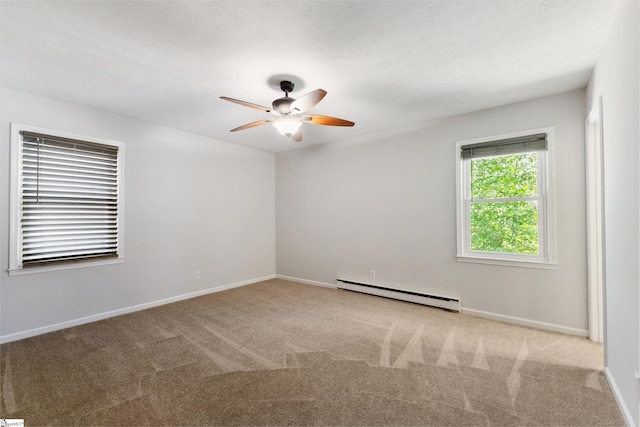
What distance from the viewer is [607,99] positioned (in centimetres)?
215

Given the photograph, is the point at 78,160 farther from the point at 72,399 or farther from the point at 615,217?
the point at 615,217

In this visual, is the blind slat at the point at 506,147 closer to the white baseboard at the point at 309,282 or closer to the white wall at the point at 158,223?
the white baseboard at the point at 309,282

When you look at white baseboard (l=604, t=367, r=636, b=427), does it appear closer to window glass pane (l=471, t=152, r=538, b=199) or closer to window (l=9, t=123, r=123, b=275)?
window glass pane (l=471, t=152, r=538, b=199)

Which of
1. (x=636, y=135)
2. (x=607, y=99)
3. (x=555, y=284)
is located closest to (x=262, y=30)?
(x=636, y=135)

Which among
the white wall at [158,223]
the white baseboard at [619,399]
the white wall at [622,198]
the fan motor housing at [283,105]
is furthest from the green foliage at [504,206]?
the white wall at [158,223]

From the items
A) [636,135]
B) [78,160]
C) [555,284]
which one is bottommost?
[555,284]

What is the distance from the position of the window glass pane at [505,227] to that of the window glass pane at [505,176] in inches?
5.0

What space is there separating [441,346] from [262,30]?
9.80 ft

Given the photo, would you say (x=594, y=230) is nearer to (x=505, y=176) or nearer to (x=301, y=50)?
(x=505, y=176)

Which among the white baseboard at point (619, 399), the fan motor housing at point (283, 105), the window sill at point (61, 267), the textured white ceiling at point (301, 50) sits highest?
the textured white ceiling at point (301, 50)

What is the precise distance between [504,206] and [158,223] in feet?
14.4

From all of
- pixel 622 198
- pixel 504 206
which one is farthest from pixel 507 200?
pixel 622 198

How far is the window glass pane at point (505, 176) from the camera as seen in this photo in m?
3.32

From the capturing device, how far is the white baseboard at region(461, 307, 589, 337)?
3.00m
